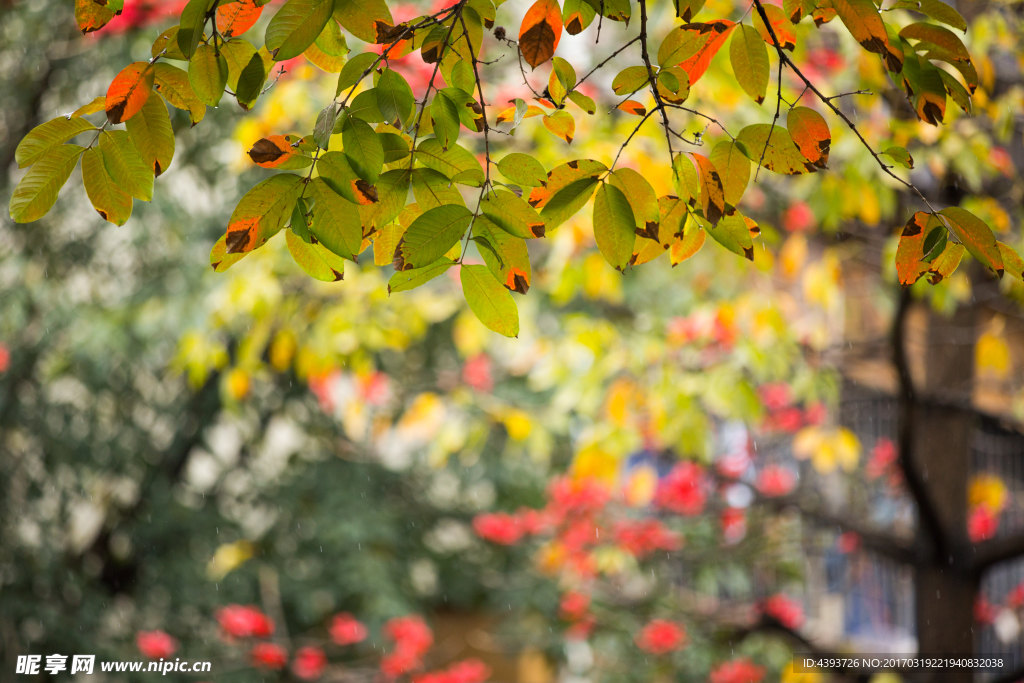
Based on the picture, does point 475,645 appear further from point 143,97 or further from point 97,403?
point 143,97

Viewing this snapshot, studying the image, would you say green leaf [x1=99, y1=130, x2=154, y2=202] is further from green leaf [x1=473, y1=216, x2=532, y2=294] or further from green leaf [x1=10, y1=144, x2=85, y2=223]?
green leaf [x1=473, y1=216, x2=532, y2=294]

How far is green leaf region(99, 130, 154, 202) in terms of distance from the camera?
682 mm

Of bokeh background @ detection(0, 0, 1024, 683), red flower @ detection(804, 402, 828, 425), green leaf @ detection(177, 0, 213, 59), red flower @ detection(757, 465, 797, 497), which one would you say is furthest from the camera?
red flower @ detection(757, 465, 797, 497)

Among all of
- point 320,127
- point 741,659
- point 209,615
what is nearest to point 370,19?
point 320,127

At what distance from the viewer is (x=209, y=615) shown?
4293mm

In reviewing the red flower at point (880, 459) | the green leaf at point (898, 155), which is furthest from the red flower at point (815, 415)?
the green leaf at point (898, 155)

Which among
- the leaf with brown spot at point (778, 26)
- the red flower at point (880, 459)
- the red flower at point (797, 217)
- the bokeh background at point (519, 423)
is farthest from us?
the red flower at point (880, 459)

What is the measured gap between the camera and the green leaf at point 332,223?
2.08ft

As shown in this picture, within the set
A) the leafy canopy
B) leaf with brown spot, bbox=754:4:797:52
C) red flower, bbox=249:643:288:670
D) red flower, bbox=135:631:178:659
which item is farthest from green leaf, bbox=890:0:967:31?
red flower, bbox=135:631:178:659

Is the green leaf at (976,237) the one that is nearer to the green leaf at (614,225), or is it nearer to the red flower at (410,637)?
the green leaf at (614,225)

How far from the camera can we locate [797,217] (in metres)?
2.83

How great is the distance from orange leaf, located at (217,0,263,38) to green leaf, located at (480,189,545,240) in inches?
11.0

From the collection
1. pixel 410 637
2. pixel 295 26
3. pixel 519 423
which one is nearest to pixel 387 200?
pixel 295 26

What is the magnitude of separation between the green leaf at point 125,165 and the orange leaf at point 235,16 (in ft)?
0.44
